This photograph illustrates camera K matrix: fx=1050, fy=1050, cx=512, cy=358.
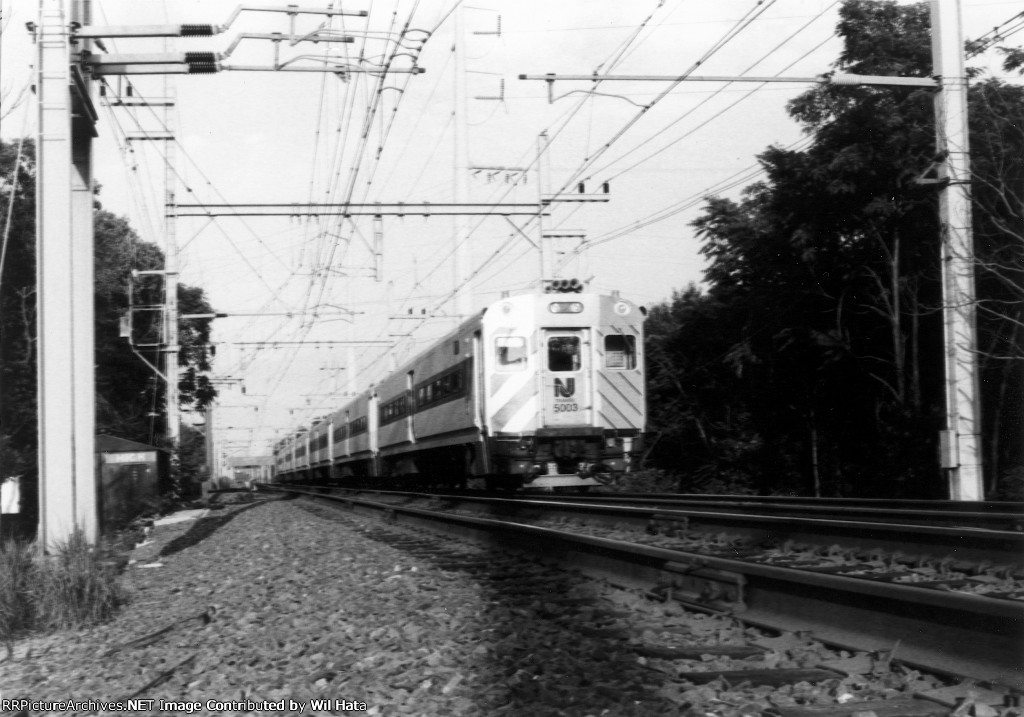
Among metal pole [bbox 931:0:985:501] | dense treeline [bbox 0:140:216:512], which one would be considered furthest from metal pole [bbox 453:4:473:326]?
metal pole [bbox 931:0:985:501]

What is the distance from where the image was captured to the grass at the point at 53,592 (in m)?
8.14

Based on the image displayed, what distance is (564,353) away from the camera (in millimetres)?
17203

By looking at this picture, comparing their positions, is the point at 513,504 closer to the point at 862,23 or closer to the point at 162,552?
the point at 162,552

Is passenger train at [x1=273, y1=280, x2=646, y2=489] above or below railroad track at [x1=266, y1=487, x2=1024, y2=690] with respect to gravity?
above

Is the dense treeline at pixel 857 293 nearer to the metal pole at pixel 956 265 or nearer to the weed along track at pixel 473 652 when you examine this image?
the metal pole at pixel 956 265

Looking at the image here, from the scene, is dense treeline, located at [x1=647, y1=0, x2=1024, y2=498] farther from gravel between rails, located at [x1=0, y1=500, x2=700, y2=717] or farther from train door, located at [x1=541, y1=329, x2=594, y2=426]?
gravel between rails, located at [x1=0, y1=500, x2=700, y2=717]

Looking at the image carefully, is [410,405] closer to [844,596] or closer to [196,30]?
[196,30]

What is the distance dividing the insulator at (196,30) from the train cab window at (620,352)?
803cm

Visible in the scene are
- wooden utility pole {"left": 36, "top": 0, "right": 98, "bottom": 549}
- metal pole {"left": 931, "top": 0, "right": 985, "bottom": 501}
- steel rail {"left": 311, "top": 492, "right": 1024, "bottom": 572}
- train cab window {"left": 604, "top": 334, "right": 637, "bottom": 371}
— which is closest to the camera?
steel rail {"left": 311, "top": 492, "right": 1024, "bottom": 572}

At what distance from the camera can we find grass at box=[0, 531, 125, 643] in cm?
814

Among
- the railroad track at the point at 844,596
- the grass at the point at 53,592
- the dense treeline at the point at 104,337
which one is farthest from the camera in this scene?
the dense treeline at the point at 104,337

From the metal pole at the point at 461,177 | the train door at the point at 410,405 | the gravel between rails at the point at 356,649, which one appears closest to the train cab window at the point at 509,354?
the metal pole at the point at 461,177

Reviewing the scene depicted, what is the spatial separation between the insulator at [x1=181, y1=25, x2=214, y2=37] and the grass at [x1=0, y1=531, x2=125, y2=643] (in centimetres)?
608

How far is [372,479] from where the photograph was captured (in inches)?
1487
